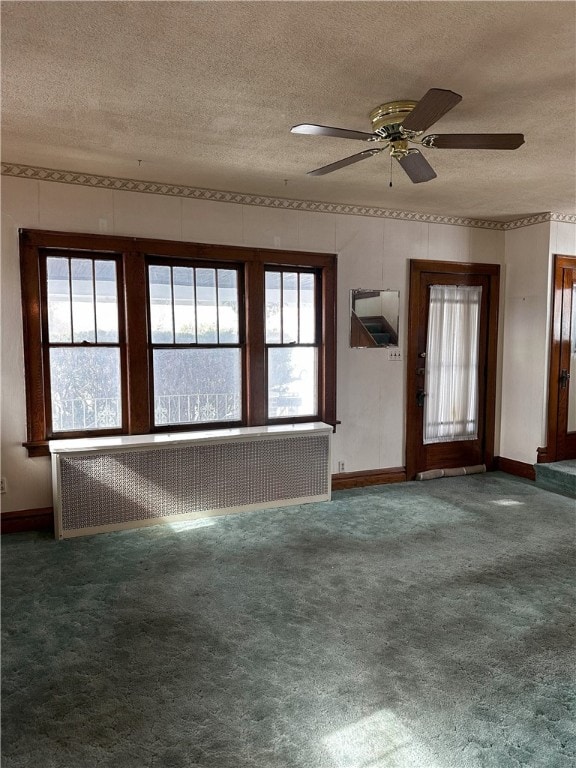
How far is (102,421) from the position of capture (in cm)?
437

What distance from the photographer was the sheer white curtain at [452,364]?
222 inches

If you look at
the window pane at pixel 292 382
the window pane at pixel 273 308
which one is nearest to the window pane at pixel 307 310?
the window pane at pixel 292 382

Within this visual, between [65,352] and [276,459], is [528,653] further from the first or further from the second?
[65,352]

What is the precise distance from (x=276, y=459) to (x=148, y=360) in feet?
4.47

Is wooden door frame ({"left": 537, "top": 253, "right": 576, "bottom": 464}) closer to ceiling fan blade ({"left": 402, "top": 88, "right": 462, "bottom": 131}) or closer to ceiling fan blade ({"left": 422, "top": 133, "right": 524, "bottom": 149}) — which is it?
ceiling fan blade ({"left": 422, "top": 133, "right": 524, "bottom": 149})

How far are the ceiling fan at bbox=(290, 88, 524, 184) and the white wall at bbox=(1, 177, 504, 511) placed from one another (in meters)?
1.78

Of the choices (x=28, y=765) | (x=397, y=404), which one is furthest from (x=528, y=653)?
(x=397, y=404)

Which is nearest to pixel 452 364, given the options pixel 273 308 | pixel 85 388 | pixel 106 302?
pixel 273 308

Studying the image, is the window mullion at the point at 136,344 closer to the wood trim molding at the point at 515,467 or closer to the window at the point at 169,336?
the window at the point at 169,336

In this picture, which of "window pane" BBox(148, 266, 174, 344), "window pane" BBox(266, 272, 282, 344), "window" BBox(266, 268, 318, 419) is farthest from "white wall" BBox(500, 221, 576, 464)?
"window pane" BBox(148, 266, 174, 344)

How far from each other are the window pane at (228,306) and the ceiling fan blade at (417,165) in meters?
2.15

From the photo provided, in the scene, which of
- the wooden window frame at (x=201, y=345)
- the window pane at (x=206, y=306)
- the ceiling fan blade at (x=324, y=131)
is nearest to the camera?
the ceiling fan blade at (x=324, y=131)

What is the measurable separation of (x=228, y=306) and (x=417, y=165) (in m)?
2.34

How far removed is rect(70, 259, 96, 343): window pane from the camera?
4223 millimetres
